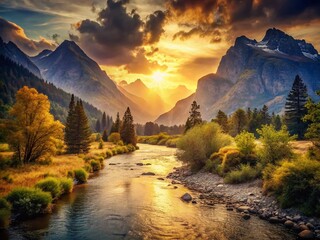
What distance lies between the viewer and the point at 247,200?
80.5 ft

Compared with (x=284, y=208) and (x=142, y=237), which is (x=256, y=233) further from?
(x=142, y=237)

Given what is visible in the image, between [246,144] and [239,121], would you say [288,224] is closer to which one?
[246,144]

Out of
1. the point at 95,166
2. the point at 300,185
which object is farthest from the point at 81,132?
the point at 300,185

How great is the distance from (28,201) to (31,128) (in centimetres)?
1969

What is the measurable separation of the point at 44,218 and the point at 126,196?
948cm

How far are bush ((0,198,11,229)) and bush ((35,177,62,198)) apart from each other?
5.23m

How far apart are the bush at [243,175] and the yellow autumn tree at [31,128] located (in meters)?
25.6

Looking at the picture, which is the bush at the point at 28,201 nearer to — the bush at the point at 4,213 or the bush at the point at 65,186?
the bush at the point at 4,213

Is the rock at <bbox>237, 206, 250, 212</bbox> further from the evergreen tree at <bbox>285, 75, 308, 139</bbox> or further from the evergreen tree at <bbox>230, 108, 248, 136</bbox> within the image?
the evergreen tree at <bbox>230, 108, 248, 136</bbox>

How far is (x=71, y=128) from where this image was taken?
214 ft

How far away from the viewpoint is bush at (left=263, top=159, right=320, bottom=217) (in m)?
19.0

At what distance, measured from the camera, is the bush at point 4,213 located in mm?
16388

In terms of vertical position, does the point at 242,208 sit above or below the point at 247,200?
below

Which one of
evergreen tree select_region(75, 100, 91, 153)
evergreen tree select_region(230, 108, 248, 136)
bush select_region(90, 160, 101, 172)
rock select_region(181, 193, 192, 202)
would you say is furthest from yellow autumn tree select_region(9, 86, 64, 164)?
evergreen tree select_region(230, 108, 248, 136)
